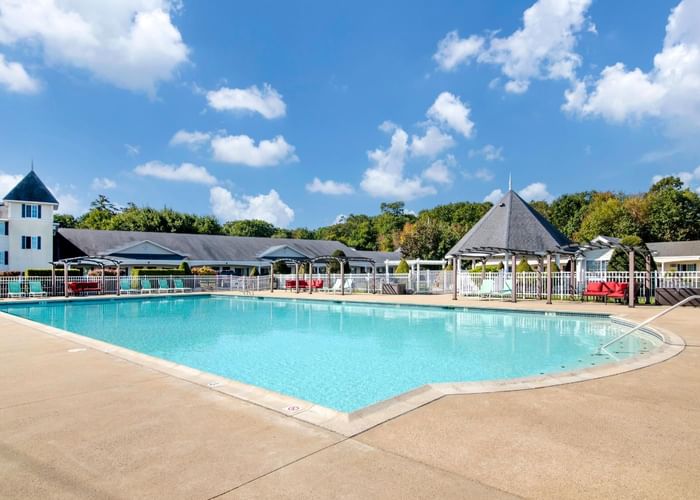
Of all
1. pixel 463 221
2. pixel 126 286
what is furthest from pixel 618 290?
pixel 463 221

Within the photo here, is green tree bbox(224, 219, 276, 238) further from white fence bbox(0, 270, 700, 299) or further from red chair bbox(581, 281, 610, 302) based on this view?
red chair bbox(581, 281, 610, 302)

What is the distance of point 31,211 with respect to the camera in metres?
32.0

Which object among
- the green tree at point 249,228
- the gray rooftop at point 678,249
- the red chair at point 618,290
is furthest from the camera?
the green tree at point 249,228

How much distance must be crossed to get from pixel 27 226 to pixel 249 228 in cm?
3952

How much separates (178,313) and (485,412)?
53.0 feet

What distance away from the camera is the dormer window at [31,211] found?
31.7m

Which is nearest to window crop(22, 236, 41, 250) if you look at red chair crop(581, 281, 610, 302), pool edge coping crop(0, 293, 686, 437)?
pool edge coping crop(0, 293, 686, 437)

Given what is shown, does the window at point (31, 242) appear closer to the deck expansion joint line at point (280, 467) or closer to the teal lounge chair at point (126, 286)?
the teal lounge chair at point (126, 286)

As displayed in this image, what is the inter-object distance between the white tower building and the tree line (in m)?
17.3

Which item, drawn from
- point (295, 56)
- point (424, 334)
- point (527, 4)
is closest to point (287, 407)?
point (424, 334)

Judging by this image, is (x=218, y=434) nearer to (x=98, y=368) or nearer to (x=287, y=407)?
(x=287, y=407)

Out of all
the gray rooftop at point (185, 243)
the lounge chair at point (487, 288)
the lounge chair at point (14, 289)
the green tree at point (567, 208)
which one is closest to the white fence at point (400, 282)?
the lounge chair at point (14, 289)

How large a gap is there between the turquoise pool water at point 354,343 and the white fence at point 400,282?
5.06 m

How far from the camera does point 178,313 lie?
17.8 meters
